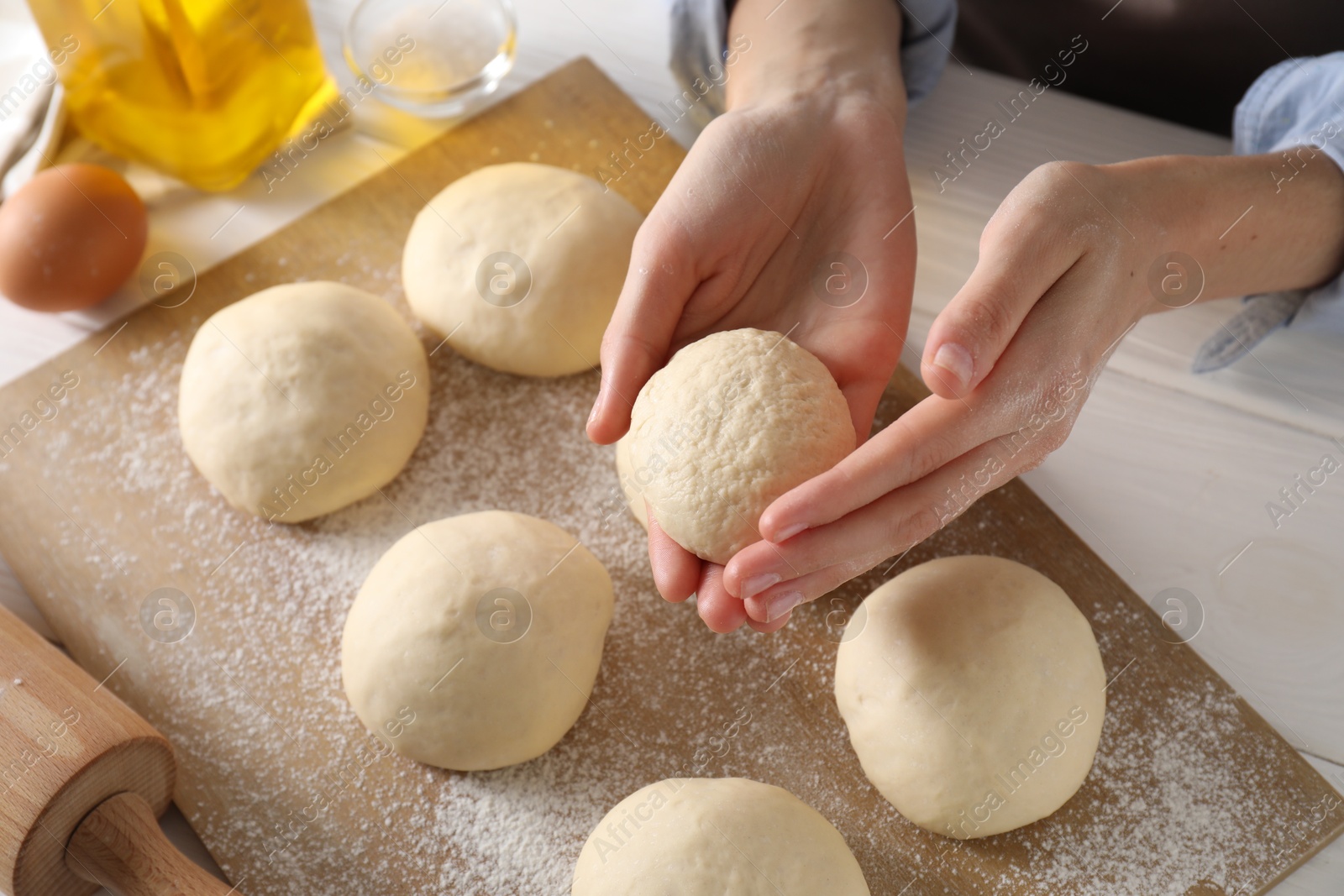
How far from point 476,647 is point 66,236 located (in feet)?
3.57

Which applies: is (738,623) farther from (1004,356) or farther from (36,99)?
(36,99)

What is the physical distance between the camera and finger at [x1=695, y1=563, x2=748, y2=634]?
1.41 m

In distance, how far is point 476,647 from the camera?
156 cm

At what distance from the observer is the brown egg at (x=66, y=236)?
1.82 meters

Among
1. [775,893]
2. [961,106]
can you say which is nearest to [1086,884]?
[775,893]

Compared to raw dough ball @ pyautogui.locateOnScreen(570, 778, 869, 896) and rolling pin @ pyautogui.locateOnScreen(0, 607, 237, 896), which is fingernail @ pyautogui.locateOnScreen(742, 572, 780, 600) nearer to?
raw dough ball @ pyautogui.locateOnScreen(570, 778, 869, 896)

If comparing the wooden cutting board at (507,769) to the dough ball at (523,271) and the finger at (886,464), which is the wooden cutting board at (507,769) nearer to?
the dough ball at (523,271)

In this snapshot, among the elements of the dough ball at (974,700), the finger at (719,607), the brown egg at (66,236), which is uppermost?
the brown egg at (66,236)

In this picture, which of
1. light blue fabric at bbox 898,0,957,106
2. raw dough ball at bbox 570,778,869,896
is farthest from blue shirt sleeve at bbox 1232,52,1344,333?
raw dough ball at bbox 570,778,869,896

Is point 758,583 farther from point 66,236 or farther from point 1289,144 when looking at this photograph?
point 66,236

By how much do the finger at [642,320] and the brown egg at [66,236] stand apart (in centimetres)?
102

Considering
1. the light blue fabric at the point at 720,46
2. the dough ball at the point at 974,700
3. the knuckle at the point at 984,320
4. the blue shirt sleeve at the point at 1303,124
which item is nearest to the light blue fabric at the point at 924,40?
the light blue fabric at the point at 720,46

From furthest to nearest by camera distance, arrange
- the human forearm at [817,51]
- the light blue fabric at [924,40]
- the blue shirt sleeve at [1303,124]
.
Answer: the light blue fabric at [924,40] < the human forearm at [817,51] < the blue shirt sleeve at [1303,124]

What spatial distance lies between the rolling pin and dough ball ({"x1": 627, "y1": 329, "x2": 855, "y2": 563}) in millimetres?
808
